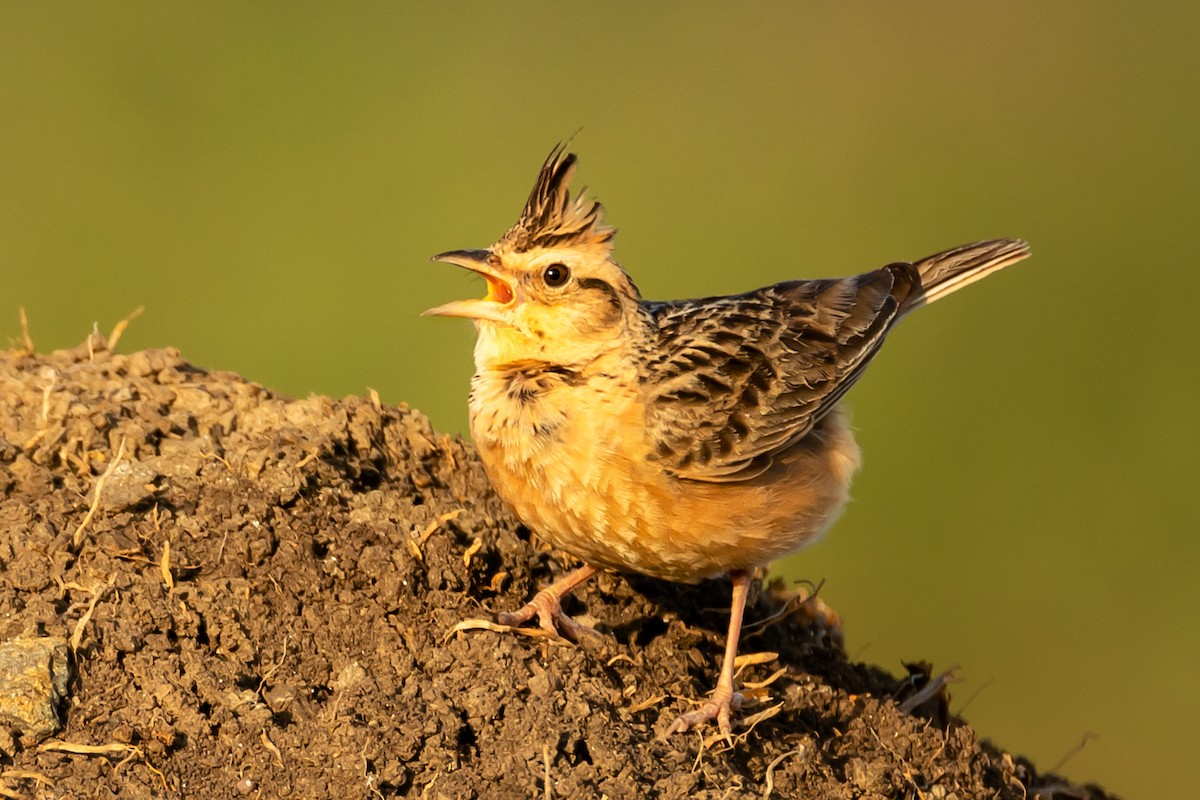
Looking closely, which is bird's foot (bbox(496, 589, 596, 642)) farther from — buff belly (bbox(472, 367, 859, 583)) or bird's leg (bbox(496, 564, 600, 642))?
buff belly (bbox(472, 367, 859, 583))

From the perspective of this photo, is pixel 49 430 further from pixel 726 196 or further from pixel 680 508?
pixel 726 196

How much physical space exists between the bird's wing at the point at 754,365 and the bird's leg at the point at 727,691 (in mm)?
512

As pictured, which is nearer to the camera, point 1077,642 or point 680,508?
point 680,508

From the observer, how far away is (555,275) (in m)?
7.16

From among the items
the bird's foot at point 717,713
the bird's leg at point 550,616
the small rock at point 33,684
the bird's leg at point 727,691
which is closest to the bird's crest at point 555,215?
the bird's leg at point 550,616

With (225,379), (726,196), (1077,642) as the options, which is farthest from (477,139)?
(225,379)

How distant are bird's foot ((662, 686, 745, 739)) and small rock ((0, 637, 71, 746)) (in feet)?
7.44

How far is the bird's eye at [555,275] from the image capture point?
A: 23.4 ft

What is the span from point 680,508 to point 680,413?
51cm

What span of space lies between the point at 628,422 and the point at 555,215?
1.03 meters

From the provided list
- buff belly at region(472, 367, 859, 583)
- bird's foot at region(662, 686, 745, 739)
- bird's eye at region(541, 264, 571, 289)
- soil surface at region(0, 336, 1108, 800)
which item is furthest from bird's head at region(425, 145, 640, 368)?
bird's foot at region(662, 686, 745, 739)

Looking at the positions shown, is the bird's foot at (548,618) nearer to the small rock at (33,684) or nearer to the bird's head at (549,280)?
the bird's head at (549,280)

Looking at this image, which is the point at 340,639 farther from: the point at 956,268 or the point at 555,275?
the point at 956,268

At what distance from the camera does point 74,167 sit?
18.5 metres
